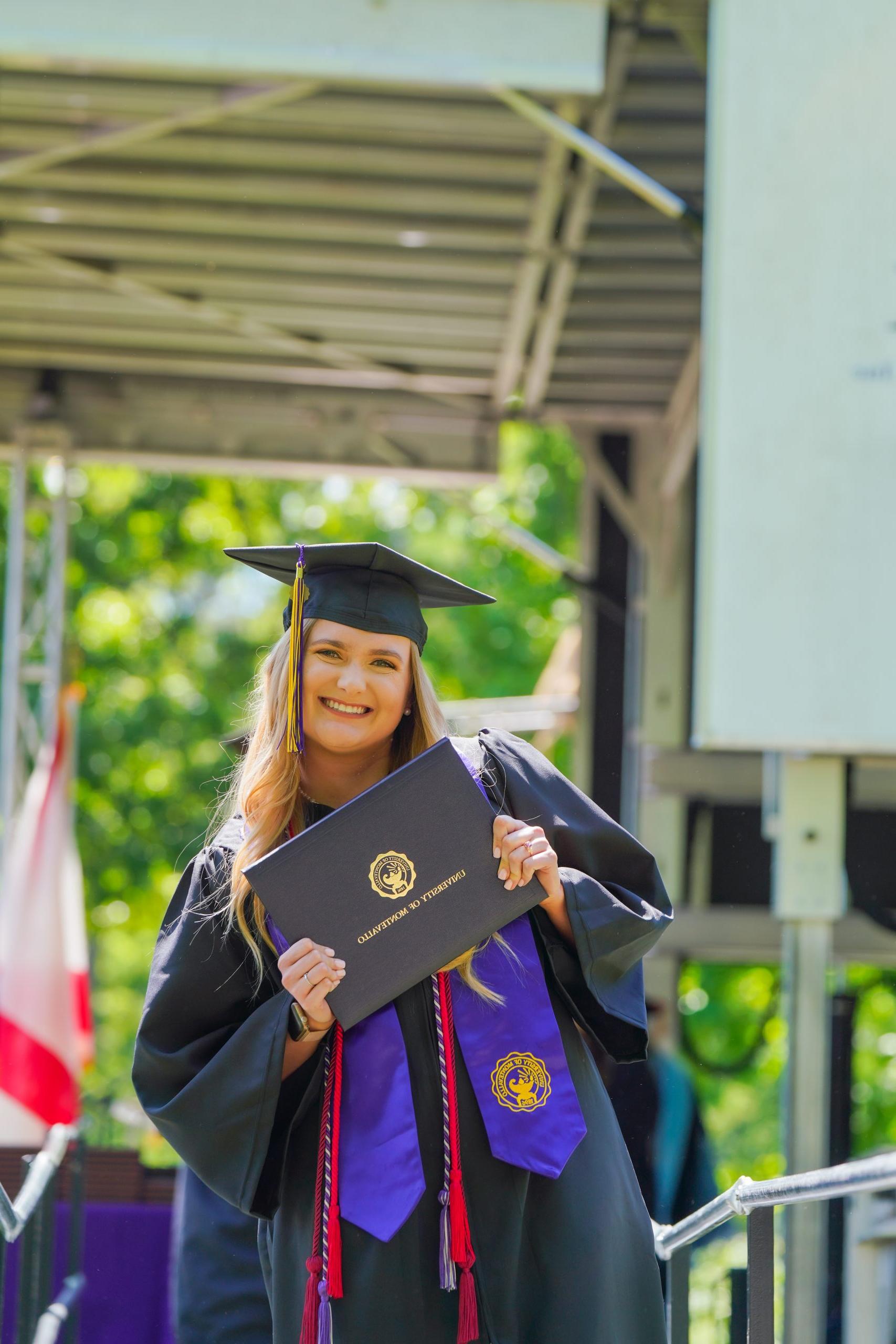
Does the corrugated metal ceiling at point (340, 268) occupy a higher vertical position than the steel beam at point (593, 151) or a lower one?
higher

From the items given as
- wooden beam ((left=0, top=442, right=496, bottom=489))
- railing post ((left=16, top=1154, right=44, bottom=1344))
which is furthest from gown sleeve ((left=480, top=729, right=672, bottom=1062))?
wooden beam ((left=0, top=442, right=496, bottom=489))

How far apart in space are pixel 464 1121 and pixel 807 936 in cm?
296

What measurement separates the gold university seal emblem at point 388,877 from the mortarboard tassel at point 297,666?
26 cm

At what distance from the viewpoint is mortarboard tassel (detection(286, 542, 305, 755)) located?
95.0 inches

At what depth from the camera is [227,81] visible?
5777mm

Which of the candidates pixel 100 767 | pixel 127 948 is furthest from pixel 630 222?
pixel 127 948

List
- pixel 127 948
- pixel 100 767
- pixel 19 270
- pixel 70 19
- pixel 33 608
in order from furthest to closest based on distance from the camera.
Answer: pixel 127 948 → pixel 100 767 → pixel 33 608 → pixel 19 270 → pixel 70 19

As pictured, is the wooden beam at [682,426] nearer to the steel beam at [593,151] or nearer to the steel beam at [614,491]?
the steel beam at [614,491]

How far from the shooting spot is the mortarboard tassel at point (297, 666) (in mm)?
2412

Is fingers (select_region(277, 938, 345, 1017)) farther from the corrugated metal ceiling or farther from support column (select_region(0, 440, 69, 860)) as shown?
support column (select_region(0, 440, 69, 860))

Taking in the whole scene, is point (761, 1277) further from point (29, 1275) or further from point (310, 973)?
point (29, 1275)

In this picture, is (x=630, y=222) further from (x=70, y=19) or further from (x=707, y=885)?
(x=707, y=885)

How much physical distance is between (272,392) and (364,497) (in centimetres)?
833

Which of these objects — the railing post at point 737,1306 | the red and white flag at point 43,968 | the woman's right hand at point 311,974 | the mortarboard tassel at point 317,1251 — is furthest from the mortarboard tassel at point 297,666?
the red and white flag at point 43,968
